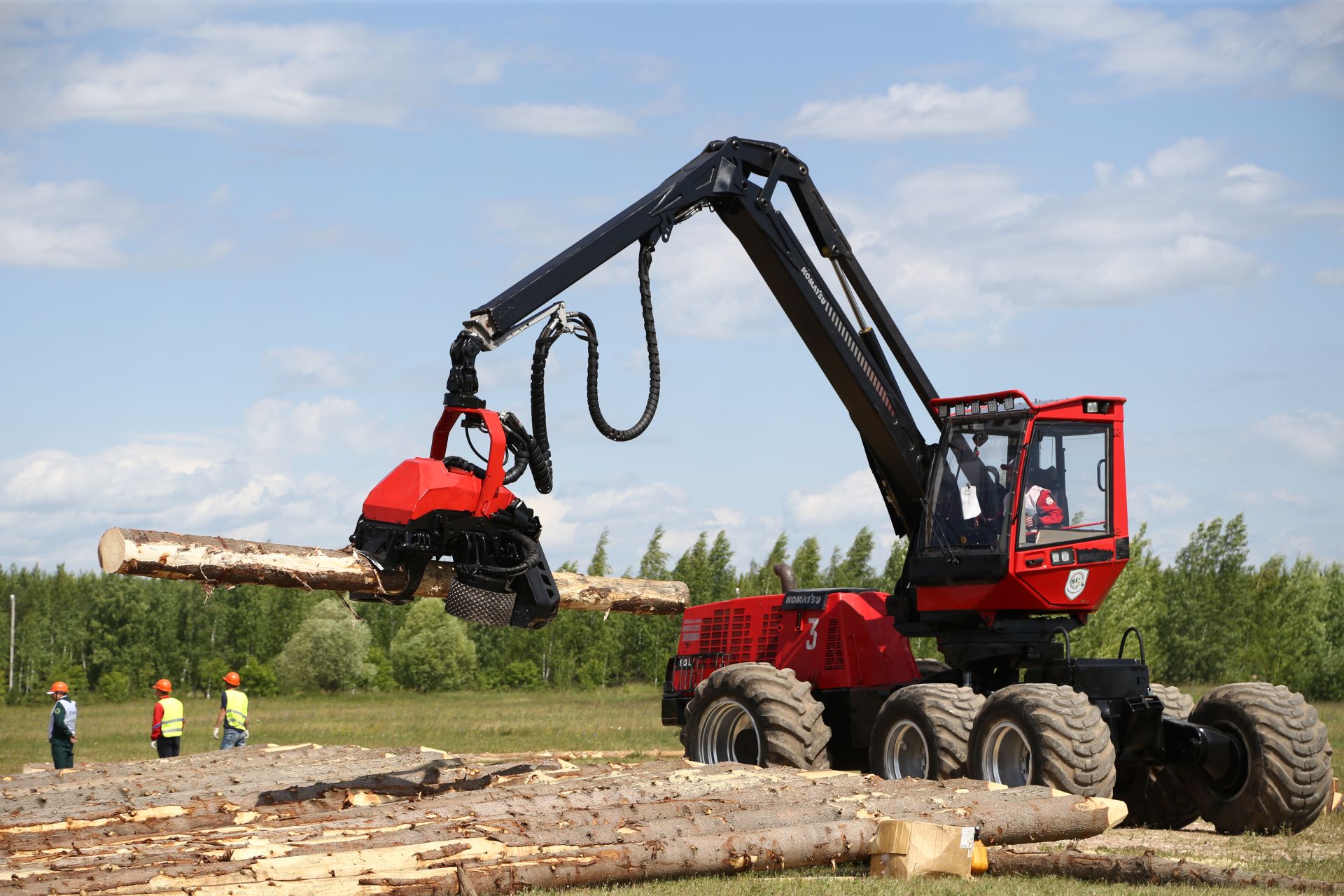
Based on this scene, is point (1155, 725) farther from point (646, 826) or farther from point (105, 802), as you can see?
point (105, 802)

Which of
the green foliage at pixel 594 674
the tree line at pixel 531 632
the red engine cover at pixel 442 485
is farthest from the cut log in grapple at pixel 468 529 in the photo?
the green foliage at pixel 594 674

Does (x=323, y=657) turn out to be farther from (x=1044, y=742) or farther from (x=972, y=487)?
(x=1044, y=742)

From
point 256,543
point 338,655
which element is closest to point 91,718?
point 338,655

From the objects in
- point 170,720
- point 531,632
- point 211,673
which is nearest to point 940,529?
point 170,720

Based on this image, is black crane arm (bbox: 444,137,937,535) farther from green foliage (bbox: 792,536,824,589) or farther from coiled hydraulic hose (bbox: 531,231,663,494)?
green foliage (bbox: 792,536,824,589)

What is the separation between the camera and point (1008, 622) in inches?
541

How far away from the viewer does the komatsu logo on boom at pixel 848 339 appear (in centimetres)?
1452

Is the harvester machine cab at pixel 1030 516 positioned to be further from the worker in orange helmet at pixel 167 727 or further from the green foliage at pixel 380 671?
the green foliage at pixel 380 671

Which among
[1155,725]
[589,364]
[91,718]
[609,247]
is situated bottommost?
[91,718]

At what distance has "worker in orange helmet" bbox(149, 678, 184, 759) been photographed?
822 inches

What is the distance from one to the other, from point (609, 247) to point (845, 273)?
9.58 ft

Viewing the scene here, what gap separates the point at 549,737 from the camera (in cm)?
3173

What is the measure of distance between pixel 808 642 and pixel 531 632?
36.8 metres

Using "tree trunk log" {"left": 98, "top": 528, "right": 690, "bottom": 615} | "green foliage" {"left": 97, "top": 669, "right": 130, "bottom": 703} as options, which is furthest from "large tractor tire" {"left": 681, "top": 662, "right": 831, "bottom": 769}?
"green foliage" {"left": 97, "top": 669, "right": 130, "bottom": 703}
